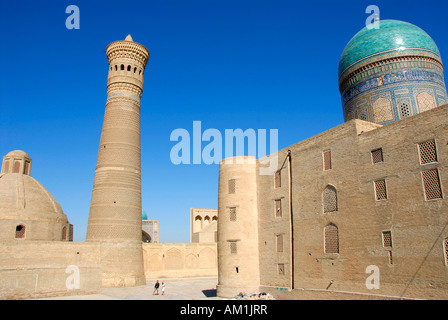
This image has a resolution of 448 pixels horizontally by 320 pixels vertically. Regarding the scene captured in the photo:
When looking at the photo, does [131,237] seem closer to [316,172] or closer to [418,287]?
[316,172]

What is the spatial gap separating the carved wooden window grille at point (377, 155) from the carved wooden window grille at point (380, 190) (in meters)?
0.95

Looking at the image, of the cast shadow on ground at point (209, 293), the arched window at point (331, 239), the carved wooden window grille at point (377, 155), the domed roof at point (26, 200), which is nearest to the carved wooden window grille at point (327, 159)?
the carved wooden window grille at point (377, 155)

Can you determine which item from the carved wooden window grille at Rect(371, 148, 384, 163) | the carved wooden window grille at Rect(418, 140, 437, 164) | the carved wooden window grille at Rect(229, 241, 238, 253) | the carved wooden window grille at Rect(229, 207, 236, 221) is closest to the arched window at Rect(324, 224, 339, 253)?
the carved wooden window grille at Rect(371, 148, 384, 163)

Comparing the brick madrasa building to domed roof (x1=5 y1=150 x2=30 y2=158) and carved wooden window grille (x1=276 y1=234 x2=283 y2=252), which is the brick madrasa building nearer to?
carved wooden window grille (x1=276 y1=234 x2=283 y2=252)

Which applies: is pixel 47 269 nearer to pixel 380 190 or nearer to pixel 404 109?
pixel 380 190

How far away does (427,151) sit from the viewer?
1452 cm

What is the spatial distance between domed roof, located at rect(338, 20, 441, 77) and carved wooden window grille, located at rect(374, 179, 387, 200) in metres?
11.1

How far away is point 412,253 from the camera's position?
1439 cm

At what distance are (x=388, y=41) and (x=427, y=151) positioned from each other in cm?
1184

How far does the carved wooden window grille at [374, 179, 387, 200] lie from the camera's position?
15930mm

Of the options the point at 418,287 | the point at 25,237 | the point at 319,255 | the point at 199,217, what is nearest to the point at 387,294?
the point at 418,287

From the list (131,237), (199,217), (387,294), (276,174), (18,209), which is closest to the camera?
(387,294)
